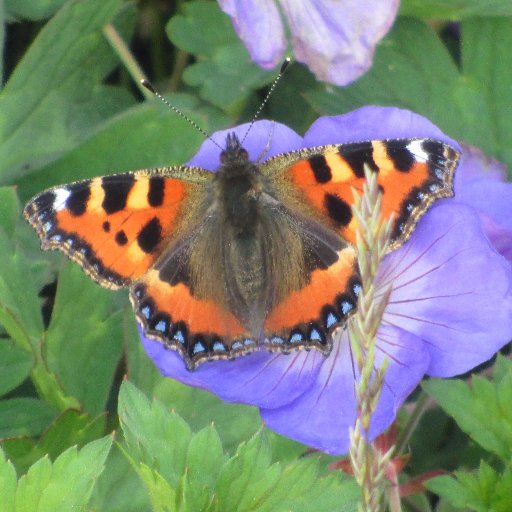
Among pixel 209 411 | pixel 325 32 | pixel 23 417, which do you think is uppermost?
pixel 325 32

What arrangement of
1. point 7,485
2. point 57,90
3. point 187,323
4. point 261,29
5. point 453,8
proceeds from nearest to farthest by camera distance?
point 7,485
point 187,323
point 261,29
point 453,8
point 57,90

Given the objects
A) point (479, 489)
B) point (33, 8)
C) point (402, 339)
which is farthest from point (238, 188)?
point (33, 8)

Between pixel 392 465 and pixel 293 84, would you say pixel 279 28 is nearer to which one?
pixel 293 84

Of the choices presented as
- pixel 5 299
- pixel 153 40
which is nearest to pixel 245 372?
pixel 5 299

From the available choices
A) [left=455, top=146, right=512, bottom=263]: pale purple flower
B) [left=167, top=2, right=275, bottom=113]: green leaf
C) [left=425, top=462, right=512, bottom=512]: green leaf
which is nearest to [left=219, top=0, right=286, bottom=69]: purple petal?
[left=167, top=2, right=275, bottom=113]: green leaf

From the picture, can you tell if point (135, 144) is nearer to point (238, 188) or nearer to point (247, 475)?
point (238, 188)
